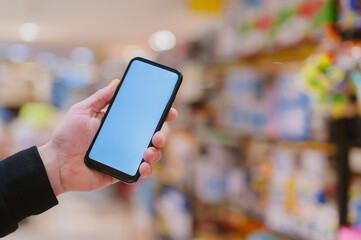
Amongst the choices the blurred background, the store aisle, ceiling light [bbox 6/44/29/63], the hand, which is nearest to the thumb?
the hand

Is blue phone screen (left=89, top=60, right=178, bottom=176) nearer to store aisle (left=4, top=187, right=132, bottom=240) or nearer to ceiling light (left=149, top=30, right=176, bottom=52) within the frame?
store aisle (left=4, top=187, right=132, bottom=240)

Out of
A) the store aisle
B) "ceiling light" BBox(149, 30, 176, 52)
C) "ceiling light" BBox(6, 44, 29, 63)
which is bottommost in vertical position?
the store aisle

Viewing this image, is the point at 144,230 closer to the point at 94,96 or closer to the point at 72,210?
the point at 72,210

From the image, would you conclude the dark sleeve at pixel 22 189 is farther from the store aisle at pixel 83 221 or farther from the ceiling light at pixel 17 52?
the ceiling light at pixel 17 52

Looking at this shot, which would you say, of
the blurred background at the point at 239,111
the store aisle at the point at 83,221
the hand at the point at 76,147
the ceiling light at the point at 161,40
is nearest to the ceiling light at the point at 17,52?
the blurred background at the point at 239,111

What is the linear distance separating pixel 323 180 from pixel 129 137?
102 centimetres

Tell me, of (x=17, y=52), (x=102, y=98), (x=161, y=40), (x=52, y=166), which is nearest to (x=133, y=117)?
(x=102, y=98)

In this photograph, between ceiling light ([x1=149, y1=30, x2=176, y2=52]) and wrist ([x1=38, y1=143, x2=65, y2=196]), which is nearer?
wrist ([x1=38, y1=143, x2=65, y2=196])

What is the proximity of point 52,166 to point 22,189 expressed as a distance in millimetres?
103

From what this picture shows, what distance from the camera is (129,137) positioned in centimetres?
98

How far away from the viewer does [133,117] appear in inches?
38.9

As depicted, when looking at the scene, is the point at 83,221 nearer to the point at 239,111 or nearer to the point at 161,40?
the point at 161,40

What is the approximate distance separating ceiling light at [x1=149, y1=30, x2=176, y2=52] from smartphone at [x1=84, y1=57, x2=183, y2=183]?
345 centimetres

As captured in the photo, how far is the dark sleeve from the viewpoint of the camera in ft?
3.09
